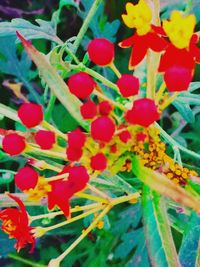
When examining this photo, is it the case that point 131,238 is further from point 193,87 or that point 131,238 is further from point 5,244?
point 193,87

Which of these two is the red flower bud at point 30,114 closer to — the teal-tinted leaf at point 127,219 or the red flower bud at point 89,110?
the red flower bud at point 89,110

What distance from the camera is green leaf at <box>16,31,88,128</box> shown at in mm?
792

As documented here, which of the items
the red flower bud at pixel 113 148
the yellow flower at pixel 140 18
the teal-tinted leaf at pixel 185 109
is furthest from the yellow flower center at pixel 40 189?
the teal-tinted leaf at pixel 185 109

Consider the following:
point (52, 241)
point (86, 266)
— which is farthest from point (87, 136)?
point (52, 241)

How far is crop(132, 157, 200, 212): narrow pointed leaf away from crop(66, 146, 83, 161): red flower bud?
99 millimetres

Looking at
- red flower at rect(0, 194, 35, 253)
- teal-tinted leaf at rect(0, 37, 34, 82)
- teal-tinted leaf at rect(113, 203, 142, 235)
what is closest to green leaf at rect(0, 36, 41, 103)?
teal-tinted leaf at rect(0, 37, 34, 82)

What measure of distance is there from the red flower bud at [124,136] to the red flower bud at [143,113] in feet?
0.05

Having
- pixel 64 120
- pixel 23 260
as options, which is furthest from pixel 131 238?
pixel 64 120

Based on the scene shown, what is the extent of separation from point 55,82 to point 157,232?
23 centimetres

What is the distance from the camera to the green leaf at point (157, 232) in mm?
786

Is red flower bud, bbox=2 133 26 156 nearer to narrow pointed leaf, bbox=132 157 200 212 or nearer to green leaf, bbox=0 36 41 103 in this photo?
narrow pointed leaf, bbox=132 157 200 212

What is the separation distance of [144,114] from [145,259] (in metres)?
0.66

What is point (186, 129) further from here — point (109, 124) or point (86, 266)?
point (109, 124)

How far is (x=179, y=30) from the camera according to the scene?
0.72 metres
